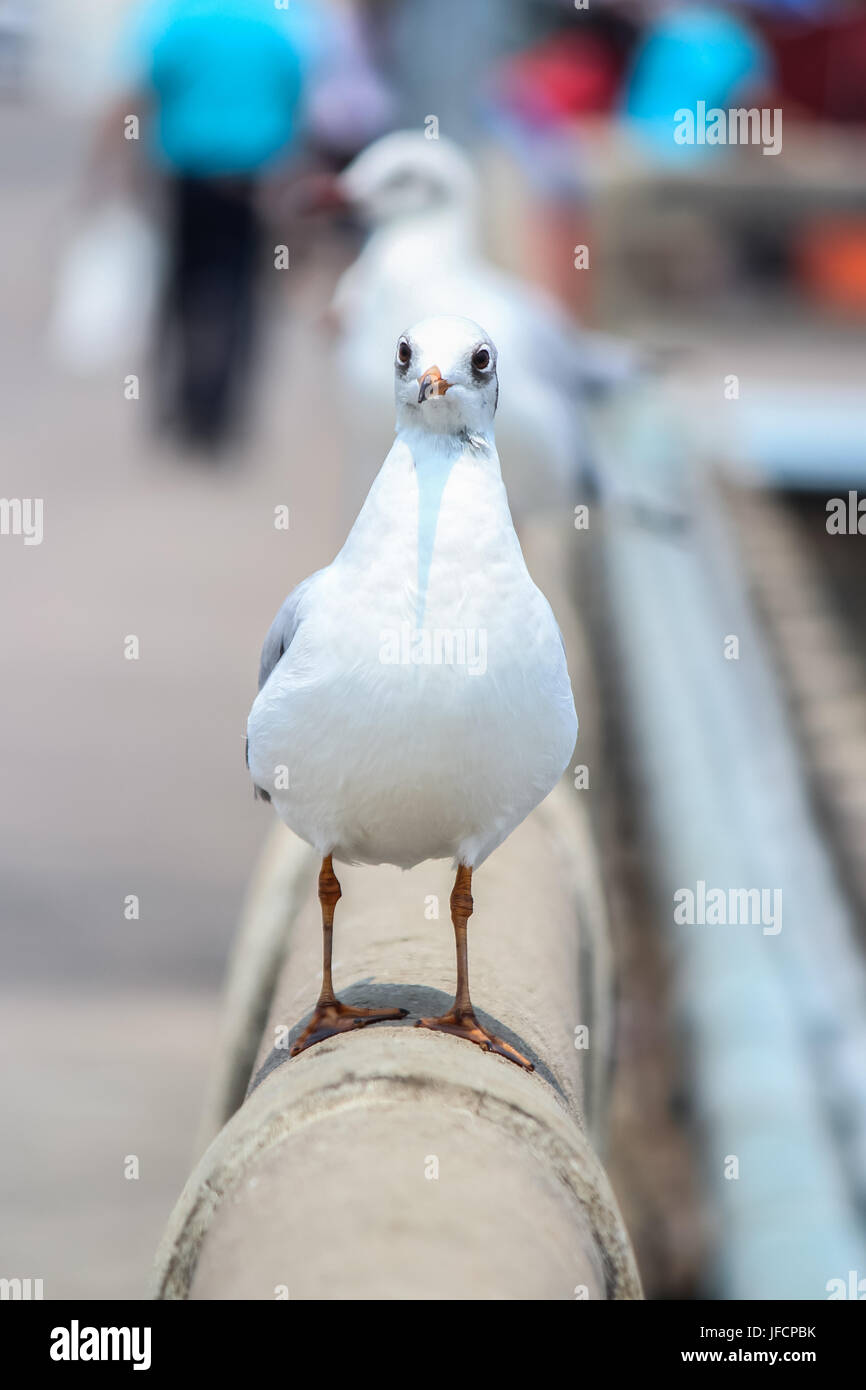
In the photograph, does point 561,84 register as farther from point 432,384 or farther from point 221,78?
point 432,384

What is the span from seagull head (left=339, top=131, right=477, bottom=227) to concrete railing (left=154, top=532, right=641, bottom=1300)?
248 cm

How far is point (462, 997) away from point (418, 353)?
759mm

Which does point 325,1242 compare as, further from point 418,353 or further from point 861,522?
point 861,522

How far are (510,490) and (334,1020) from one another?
1.70 metres

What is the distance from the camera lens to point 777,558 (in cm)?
867

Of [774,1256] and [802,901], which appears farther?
[802,901]

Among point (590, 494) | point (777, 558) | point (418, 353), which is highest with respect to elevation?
point (777, 558)

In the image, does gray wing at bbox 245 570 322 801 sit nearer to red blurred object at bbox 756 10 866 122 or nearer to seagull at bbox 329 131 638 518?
seagull at bbox 329 131 638 518

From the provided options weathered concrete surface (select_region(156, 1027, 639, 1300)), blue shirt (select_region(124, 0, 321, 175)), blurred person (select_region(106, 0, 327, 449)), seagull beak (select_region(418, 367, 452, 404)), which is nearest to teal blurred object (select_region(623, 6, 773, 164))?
blurred person (select_region(106, 0, 327, 449))

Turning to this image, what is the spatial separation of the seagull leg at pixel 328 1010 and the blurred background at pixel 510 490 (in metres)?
0.95

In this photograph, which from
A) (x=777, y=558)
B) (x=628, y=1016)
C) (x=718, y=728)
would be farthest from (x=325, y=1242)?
(x=777, y=558)

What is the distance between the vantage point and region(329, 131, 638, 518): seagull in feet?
12.2

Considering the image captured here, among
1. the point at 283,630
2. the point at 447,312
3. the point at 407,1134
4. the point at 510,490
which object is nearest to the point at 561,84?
the point at 447,312

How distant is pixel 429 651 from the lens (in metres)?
1.93
